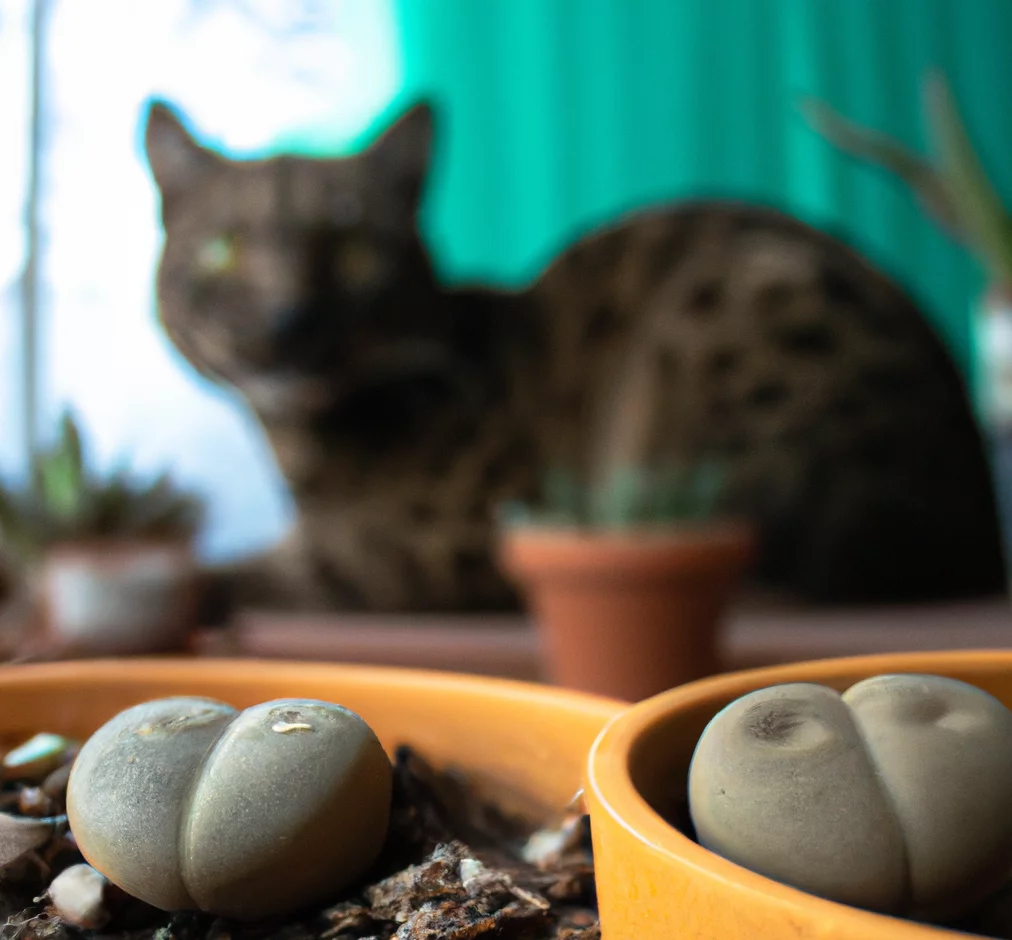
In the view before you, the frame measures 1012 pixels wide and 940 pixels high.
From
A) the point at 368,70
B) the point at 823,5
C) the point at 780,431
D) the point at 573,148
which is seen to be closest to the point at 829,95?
the point at 823,5

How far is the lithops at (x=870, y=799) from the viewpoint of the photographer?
0.21m

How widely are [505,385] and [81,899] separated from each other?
123cm

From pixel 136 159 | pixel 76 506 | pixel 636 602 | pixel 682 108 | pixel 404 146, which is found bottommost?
pixel 636 602

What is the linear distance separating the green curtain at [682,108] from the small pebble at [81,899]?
2.24 m

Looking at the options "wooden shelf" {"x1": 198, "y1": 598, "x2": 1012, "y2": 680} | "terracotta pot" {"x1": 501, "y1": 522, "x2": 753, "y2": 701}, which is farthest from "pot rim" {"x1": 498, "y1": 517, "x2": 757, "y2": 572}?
"wooden shelf" {"x1": 198, "y1": 598, "x2": 1012, "y2": 680}

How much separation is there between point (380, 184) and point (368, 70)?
106 cm

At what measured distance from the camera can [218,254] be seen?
1.32m

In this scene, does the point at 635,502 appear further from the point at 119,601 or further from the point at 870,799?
the point at 870,799

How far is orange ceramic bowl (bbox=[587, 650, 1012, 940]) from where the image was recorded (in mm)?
171

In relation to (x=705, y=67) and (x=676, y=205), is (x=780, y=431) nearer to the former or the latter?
(x=676, y=205)

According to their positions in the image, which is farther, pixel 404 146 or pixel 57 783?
pixel 404 146

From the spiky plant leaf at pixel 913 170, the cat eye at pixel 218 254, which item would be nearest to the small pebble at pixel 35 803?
the cat eye at pixel 218 254

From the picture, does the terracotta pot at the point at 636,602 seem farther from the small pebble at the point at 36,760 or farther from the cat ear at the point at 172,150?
the cat ear at the point at 172,150

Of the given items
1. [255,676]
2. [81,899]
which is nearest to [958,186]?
[255,676]
